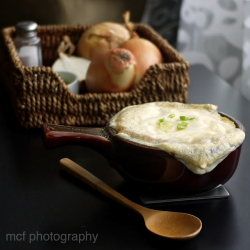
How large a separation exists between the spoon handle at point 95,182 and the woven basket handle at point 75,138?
2.1 inches

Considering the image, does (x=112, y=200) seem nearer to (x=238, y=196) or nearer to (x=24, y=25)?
(x=238, y=196)

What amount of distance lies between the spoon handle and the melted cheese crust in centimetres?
9

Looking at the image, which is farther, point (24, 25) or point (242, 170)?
point (24, 25)

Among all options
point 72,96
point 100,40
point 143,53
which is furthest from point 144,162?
point 100,40

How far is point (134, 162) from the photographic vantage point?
0.69 meters

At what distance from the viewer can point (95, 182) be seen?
76cm

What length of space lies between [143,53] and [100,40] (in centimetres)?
15

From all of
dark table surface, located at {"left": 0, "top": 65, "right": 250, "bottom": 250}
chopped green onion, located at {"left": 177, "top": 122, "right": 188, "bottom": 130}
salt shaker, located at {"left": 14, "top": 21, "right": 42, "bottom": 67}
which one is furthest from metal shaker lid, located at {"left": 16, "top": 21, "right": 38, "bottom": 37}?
chopped green onion, located at {"left": 177, "top": 122, "right": 188, "bottom": 130}

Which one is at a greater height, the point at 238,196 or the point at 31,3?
the point at 31,3

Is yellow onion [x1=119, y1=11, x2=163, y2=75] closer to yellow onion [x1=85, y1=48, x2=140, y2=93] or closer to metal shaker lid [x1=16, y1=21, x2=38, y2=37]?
yellow onion [x1=85, y1=48, x2=140, y2=93]

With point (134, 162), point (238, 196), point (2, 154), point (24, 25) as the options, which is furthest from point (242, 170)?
point (24, 25)

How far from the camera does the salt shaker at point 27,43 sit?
1.11 meters

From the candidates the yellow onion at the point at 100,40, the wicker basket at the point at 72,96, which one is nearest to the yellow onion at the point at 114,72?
the wicker basket at the point at 72,96

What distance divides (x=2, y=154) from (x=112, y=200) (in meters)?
0.25
